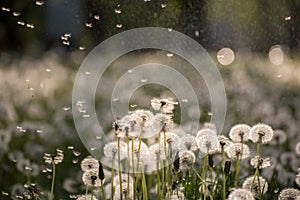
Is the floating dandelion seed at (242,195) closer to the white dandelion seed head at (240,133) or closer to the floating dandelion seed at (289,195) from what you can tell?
the floating dandelion seed at (289,195)

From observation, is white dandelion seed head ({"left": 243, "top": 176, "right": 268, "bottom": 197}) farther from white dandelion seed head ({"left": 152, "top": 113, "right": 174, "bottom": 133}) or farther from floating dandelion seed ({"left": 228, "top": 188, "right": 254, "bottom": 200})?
white dandelion seed head ({"left": 152, "top": 113, "right": 174, "bottom": 133})

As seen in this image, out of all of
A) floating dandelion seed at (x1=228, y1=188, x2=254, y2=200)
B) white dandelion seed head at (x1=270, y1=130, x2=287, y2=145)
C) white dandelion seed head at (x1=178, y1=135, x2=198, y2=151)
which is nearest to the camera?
floating dandelion seed at (x1=228, y1=188, x2=254, y2=200)

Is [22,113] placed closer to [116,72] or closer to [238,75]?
[116,72]

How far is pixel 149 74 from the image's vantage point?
2.93 metres

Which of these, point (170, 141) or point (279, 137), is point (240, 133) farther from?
point (279, 137)

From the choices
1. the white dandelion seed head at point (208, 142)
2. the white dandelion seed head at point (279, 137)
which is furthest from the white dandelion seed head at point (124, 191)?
the white dandelion seed head at point (279, 137)

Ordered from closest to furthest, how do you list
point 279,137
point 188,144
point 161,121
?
point 161,121
point 188,144
point 279,137

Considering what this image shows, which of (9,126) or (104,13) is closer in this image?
(104,13)

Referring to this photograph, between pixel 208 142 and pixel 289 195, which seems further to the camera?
pixel 208 142

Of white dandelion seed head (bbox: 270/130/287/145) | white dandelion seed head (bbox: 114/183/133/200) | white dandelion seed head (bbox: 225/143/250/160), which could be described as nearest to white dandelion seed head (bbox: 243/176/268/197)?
white dandelion seed head (bbox: 225/143/250/160)

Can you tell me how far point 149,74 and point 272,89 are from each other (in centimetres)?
62

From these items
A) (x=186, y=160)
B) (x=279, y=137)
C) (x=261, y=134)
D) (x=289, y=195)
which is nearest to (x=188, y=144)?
(x=186, y=160)

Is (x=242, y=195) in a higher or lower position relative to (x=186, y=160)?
lower

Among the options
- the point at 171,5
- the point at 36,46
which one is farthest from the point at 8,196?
the point at 36,46
